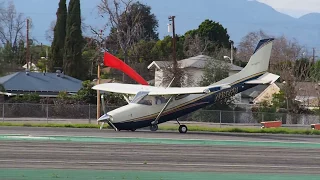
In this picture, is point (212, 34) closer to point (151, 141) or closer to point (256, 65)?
point (256, 65)

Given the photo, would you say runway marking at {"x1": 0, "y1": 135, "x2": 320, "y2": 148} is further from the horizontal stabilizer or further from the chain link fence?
the chain link fence

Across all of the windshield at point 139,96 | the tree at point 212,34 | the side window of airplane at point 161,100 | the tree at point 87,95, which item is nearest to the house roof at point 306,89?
the tree at point 87,95

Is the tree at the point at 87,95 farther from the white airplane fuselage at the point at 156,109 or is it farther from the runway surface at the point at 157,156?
the runway surface at the point at 157,156

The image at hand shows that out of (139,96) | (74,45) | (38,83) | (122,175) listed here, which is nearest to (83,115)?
(38,83)

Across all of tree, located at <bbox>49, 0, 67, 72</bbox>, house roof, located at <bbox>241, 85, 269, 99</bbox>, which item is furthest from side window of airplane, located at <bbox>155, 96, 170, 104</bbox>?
tree, located at <bbox>49, 0, 67, 72</bbox>

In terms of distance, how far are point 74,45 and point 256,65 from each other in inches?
1459

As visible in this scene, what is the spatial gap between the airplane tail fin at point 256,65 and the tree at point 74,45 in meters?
36.1

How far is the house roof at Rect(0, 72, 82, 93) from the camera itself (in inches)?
2232

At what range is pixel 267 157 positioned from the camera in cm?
2064

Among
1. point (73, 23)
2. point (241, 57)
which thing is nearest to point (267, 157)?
point (73, 23)

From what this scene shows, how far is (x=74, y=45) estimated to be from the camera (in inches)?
2704

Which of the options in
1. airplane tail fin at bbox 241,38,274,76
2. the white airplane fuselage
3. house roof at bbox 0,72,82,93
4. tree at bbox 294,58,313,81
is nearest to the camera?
the white airplane fuselage

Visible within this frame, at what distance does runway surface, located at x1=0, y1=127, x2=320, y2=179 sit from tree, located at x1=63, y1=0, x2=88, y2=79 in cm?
4350

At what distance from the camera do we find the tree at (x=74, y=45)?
6862cm
